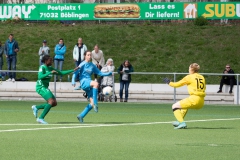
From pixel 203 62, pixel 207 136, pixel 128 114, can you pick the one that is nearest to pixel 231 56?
pixel 203 62

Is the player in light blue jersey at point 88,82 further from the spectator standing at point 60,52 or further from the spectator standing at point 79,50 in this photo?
the spectator standing at point 60,52

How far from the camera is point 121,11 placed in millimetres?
48750

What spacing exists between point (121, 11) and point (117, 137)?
3441 centimetres

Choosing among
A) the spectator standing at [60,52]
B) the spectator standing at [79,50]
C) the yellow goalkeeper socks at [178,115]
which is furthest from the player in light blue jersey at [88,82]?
the spectator standing at [60,52]

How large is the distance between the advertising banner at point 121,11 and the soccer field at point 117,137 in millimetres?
25120

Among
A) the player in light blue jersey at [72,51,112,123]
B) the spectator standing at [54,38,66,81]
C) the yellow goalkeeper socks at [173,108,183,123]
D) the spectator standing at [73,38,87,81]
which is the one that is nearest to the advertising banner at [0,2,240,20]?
the spectator standing at [54,38,66,81]

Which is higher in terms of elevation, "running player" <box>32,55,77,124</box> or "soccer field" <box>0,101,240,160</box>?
"running player" <box>32,55,77,124</box>

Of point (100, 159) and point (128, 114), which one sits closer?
point (100, 159)

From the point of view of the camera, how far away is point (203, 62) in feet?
137

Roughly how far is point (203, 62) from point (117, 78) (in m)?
10.5

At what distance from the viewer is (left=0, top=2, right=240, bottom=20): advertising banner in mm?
46719

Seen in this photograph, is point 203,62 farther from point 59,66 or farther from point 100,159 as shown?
point 100,159

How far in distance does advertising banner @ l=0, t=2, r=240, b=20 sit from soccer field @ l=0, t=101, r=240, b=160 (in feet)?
82.4

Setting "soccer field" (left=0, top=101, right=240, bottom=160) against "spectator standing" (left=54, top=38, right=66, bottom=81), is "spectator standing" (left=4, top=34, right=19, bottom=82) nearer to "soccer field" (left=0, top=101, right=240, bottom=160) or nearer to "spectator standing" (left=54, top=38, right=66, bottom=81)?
"spectator standing" (left=54, top=38, right=66, bottom=81)
